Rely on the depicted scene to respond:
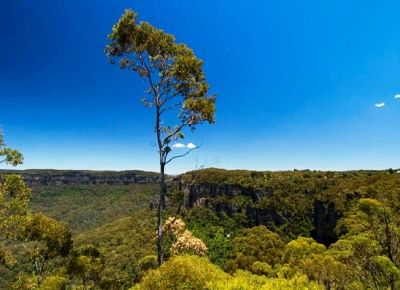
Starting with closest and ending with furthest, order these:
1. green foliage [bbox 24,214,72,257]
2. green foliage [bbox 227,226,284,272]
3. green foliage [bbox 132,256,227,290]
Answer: green foliage [bbox 132,256,227,290]
green foliage [bbox 24,214,72,257]
green foliage [bbox 227,226,284,272]

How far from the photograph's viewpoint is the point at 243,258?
75.4 meters

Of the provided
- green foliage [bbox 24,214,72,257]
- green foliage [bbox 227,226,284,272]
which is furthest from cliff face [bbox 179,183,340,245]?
green foliage [bbox 24,214,72,257]

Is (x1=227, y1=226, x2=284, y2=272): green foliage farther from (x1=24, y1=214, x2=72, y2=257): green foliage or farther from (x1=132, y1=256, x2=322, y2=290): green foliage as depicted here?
(x1=132, y1=256, x2=322, y2=290): green foliage

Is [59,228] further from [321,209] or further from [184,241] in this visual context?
[321,209]

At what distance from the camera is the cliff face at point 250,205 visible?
104188 millimetres

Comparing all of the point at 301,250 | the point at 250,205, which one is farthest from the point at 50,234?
the point at 250,205


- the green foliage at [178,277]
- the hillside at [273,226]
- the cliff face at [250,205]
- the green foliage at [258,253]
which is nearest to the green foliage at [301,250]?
the hillside at [273,226]

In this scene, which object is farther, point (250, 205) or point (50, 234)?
point (250, 205)

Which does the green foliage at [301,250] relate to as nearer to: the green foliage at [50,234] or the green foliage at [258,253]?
the green foliage at [258,253]

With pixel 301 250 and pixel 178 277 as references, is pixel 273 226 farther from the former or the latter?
pixel 178 277

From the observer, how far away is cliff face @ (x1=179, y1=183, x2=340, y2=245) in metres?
104

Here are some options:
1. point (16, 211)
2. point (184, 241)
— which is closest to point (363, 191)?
point (184, 241)

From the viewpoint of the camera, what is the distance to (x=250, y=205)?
147375 millimetres

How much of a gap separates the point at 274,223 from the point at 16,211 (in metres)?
126
